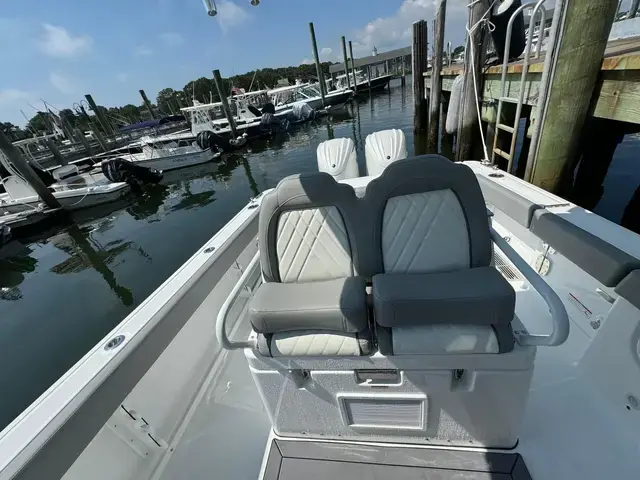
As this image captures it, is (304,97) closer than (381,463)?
No

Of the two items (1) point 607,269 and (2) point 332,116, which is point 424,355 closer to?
(1) point 607,269

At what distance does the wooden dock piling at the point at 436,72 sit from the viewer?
19.3 ft

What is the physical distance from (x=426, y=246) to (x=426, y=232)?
63 millimetres

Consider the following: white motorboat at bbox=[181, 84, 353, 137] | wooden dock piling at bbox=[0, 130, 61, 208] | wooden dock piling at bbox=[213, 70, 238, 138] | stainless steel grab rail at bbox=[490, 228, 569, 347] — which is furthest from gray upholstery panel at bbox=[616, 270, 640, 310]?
wooden dock piling at bbox=[213, 70, 238, 138]

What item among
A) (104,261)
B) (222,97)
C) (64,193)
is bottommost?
(104,261)

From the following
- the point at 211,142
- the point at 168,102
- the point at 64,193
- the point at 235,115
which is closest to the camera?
the point at 64,193

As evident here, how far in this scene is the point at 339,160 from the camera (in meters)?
3.01

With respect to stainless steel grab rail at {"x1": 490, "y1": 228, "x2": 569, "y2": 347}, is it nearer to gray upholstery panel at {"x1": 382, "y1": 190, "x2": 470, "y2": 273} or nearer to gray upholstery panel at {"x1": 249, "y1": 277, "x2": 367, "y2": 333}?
gray upholstery panel at {"x1": 382, "y1": 190, "x2": 470, "y2": 273}

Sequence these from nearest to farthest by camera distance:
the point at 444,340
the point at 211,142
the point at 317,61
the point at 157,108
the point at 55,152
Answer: the point at 444,340 → the point at 211,142 → the point at 55,152 → the point at 317,61 → the point at 157,108

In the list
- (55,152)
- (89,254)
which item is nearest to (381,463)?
(89,254)

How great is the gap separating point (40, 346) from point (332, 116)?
1853cm

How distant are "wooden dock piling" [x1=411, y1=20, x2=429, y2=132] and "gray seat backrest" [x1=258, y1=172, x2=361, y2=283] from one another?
366 inches

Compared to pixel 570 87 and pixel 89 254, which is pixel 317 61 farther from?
pixel 570 87

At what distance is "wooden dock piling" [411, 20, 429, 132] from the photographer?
8.30 meters
